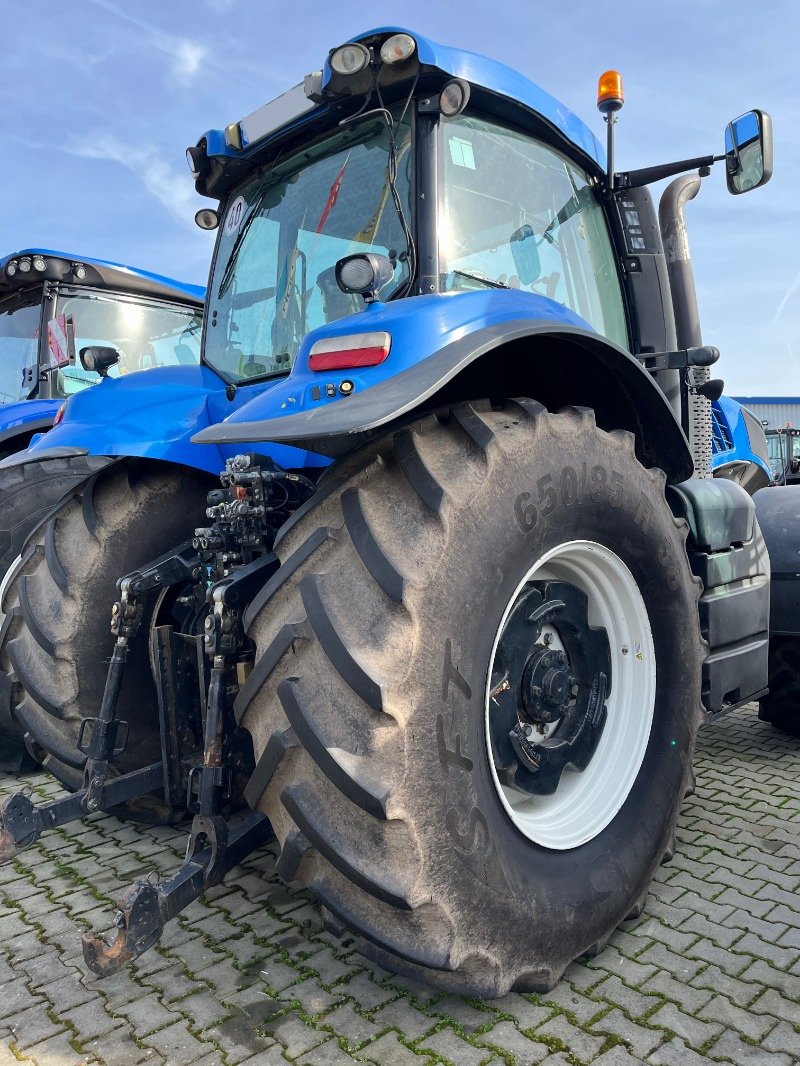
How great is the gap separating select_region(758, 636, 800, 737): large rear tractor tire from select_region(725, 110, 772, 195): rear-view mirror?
1.89 m

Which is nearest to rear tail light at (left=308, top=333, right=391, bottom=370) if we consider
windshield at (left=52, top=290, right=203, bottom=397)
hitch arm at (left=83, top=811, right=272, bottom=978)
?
hitch arm at (left=83, top=811, right=272, bottom=978)

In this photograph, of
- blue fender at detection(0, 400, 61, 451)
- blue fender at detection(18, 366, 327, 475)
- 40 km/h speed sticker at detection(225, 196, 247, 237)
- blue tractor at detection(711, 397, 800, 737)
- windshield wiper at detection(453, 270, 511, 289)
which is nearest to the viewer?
windshield wiper at detection(453, 270, 511, 289)

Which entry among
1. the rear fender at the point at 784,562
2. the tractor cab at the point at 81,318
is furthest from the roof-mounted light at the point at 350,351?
the tractor cab at the point at 81,318

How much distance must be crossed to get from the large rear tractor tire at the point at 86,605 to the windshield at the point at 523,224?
1162 mm

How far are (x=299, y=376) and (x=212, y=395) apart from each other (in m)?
0.94

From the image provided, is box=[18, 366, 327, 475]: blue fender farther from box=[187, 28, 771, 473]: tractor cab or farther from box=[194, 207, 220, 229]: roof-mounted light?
box=[194, 207, 220, 229]: roof-mounted light

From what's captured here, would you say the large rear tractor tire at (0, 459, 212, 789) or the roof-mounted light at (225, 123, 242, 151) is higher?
the roof-mounted light at (225, 123, 242, 151)

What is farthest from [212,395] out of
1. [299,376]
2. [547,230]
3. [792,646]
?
[792,646]

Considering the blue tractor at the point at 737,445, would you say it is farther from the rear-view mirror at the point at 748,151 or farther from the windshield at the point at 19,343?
the windshield at the point at 19,343

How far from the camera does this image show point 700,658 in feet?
8.03

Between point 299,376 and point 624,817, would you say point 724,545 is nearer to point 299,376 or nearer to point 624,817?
point 624,817

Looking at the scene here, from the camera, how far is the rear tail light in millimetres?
1781

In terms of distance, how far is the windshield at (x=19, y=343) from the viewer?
5508 mm

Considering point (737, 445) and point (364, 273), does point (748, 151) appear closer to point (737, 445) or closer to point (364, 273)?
point (364, 273)
